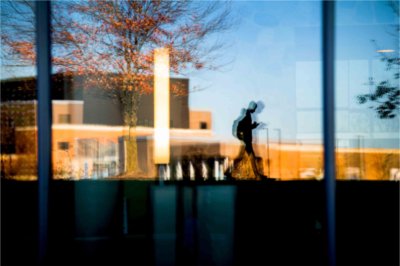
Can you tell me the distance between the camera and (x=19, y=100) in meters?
4.06

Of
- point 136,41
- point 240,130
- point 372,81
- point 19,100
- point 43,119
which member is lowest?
point 240,130

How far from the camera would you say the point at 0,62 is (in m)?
5.24

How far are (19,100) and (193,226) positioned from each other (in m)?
1.53

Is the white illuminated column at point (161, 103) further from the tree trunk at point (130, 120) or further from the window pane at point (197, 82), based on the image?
the tree trunk at point (130, 120)

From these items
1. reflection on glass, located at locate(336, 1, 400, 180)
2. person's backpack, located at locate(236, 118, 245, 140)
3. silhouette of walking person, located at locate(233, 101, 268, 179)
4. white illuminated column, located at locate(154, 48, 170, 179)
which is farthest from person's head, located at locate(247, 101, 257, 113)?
reflection on glass, located at locate(336, 1, 400, 180)

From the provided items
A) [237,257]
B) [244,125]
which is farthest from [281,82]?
[237,257]

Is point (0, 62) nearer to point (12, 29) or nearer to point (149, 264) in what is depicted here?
point (12, 29)

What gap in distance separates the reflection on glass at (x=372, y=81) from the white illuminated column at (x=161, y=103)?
265cm

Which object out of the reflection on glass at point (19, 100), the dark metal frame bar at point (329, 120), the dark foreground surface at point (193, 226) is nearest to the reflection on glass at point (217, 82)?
the reflection on glass at point (19, 100)

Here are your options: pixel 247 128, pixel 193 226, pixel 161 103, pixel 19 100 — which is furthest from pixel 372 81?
pixel 19 100

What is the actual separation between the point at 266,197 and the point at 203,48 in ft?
13.7

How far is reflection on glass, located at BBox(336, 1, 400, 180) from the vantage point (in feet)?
22.7

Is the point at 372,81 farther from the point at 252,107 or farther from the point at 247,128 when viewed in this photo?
the point at 247,128

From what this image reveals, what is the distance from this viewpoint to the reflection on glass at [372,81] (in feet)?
22.7
